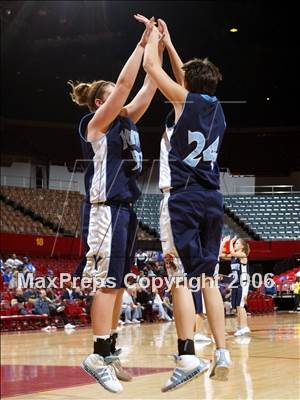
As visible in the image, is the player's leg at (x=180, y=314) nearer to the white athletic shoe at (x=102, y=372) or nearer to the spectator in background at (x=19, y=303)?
the white athletic shoe at (x=102, y=372)

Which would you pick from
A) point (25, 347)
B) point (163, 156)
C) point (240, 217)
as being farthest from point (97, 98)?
point (25, 347)

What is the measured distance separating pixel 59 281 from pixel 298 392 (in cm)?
382

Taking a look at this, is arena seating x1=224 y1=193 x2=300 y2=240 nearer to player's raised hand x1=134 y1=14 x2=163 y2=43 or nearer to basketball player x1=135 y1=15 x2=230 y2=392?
basketball player x1=135 y1=15 x2=230 y2=392

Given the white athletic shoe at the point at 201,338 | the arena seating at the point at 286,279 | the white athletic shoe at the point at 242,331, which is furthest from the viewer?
the white athletic shoe at the point at 201,338

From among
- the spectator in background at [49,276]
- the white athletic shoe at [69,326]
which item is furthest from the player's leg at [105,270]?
the white athletic shoe at [69,326]

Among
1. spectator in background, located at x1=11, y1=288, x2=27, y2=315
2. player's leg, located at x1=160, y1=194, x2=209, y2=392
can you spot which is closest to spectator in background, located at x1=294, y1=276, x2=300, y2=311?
player's leg, located at x1=160, y1=194, x2=209, y2=392

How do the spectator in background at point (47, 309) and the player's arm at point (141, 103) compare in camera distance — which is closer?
the player's arm at point (141, 103)

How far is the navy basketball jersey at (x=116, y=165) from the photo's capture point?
4.31 m

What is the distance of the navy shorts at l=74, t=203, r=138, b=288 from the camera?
14.0 feet

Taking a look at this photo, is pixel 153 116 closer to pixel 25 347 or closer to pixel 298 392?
pixel 298 392

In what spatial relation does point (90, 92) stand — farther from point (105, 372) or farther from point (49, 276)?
point (105, 372)

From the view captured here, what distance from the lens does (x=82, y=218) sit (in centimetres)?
443

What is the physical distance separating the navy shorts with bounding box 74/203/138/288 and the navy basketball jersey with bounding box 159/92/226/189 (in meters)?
0.48

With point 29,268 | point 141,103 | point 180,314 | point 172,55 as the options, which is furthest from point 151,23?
point 29,268
